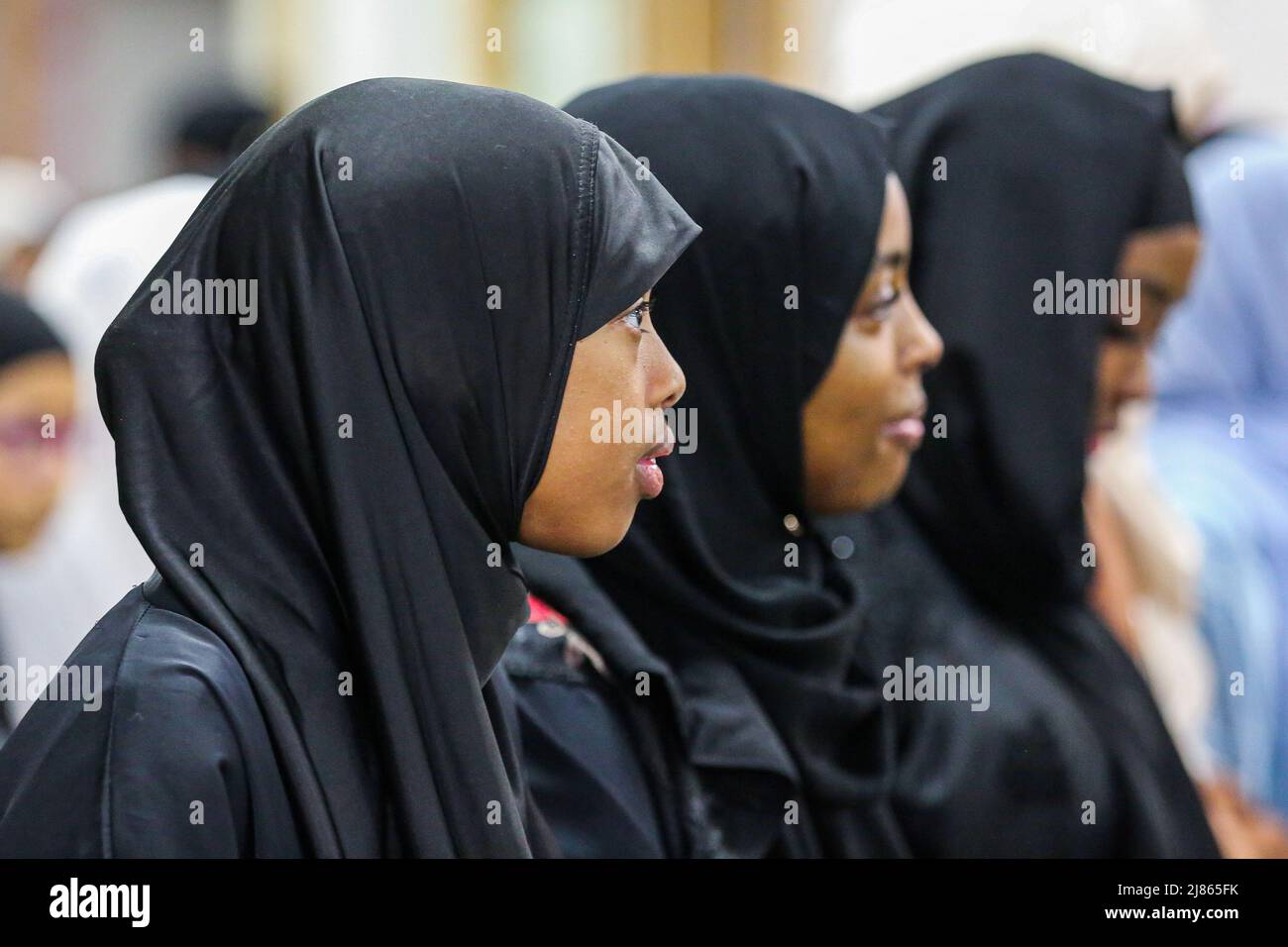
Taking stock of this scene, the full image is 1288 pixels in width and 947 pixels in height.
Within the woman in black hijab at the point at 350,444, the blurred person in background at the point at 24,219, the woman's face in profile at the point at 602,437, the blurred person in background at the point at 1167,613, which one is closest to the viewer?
the woman in black hijab at the point at 350,444

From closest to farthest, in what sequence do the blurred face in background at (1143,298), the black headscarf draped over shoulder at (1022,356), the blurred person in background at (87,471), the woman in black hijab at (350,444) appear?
the woman in black hijab at (350,444) → the black headscarf draped over shoulder at (1022,356) → the blurred face in background at (1143,298) → the blurred person in background at (87,471)

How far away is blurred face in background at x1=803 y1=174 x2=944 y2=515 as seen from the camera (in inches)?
78.4

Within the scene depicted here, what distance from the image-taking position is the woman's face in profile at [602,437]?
1.41 metres

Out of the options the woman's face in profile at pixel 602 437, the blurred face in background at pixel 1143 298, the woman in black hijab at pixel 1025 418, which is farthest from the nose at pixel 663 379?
the blurred face in background at pixel 1143 298

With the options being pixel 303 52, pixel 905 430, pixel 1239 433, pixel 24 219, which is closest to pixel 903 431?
pixel 905 430

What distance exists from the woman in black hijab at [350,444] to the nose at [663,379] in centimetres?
9

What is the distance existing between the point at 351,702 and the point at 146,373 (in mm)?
252

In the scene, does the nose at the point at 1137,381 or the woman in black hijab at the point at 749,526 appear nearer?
the woman in black hijab at the point at 749,526

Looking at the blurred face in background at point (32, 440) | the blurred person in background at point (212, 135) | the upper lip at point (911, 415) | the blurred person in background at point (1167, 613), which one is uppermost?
the upper lip at point (911, 415)

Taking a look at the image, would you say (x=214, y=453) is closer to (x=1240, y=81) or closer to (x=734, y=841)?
(x=734, y=841)

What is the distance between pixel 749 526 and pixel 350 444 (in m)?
0.70

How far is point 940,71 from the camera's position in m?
3.48

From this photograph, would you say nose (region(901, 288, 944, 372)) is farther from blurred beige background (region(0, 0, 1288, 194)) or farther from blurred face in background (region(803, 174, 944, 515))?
blurred beige background (region(0, 0, 1288, 194))

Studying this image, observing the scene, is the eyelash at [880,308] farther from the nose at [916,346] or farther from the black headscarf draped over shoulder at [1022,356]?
the black headscarf draped over shoulder at [1022,356]
